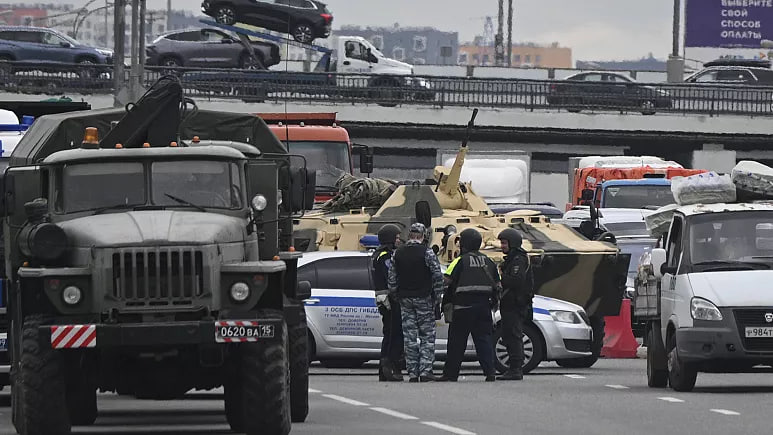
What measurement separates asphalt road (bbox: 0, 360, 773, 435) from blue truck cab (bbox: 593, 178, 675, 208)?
15927mm

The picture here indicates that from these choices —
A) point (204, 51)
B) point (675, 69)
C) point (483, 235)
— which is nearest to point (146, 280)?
point (483, 235)

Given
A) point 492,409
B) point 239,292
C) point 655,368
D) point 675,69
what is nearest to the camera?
point 239,292

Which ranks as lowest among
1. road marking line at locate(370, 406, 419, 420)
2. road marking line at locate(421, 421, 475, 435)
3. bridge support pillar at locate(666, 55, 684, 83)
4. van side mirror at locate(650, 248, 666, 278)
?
road marking line at locate(370, 406, 419, 420)

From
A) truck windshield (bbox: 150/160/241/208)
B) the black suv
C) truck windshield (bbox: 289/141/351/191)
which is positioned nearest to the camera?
truck windshield (bbox: 150/160/241/208)

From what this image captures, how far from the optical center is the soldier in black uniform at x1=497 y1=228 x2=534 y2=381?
21562 millimetres

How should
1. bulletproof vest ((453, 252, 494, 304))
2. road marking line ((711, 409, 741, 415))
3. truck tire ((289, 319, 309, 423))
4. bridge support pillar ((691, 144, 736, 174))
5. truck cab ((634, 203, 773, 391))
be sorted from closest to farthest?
truck tire ((289, 319, 309, 423)) → road marking line ((711, 409, 741, 415)) → truck cab ((634, 203, 773, 391)) → bulletproof vest ((453, 252, 494, 304)) → bridge support pillar ((691, 144, 736, 174))

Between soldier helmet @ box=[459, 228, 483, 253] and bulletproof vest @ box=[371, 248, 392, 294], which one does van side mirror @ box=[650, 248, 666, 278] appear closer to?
soldier helmet @ box=[459, 228, 483, 253]

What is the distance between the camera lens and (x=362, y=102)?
57812mm

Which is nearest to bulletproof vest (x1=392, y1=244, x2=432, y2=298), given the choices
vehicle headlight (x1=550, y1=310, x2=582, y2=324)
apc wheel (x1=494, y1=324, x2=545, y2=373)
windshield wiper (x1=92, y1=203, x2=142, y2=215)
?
apc wheel (x1=494, y1=324, x2=545, y2=373)

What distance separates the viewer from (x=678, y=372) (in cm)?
1916

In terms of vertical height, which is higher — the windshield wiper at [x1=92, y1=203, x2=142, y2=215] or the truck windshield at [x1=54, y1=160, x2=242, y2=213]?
the truck windshield at [x1=54, y1=160, x2=242, y2=213]

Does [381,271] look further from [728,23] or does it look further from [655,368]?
[728,23]

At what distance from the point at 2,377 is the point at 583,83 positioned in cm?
4130

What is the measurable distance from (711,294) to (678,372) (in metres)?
0.95
